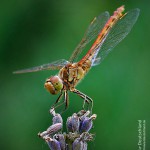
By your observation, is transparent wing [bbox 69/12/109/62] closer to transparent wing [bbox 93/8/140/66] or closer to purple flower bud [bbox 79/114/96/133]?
transparent wing [bbox 93/8/140/66]

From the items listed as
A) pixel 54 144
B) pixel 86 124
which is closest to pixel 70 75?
pixel 86 124


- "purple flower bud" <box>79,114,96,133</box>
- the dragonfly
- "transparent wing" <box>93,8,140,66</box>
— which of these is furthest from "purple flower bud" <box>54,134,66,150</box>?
"transparent wing" <box>93,8,140,66</box>

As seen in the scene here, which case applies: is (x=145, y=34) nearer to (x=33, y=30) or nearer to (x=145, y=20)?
(x=145, y=20)

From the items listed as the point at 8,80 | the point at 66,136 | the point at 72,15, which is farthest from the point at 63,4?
the point at 66,136

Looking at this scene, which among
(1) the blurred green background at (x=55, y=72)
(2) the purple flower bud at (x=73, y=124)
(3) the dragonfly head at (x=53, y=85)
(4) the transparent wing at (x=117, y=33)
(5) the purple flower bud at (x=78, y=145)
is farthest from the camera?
(1) the blurred green background at (x=55, y=72)

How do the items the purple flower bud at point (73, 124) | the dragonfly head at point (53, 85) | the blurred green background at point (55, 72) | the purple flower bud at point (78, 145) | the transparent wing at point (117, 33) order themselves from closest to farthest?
the purple flower bud at point (78, 145), the purple flower bud at point (73, 124), the dragonfly head at point (53, 85), the transparent wing at point (117, 33), the blurred green background at point (55, 72)

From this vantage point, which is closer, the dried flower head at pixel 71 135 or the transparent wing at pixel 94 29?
the dried flower head at pixel 71 135

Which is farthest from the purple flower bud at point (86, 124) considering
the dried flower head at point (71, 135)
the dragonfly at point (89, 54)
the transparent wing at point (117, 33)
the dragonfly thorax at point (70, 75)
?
the transparent wing at point (117, 33)

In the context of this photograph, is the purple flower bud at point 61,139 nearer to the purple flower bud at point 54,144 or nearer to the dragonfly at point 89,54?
the purple flower bud at point 54,144
